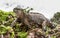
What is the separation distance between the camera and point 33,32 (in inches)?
101

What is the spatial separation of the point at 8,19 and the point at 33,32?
1.39 feet

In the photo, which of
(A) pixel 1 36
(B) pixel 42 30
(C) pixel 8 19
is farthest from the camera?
(C) pixel 8 19

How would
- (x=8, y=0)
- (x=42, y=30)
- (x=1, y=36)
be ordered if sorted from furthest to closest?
(x=8, y=0)
(x=42, y=30)
(x=1, y=36)

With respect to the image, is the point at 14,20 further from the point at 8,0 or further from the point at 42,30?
the point at 8,0

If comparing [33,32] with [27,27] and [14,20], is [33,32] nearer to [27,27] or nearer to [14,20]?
[27,27]

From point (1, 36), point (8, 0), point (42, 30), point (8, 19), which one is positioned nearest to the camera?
point (1, 36)

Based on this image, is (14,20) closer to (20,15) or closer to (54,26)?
(20,15)

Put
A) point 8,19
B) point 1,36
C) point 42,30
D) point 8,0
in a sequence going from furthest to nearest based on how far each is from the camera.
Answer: point 8,0 → point 8,19 → point 42,30 → point 1,36

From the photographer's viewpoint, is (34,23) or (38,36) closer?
(38,36)

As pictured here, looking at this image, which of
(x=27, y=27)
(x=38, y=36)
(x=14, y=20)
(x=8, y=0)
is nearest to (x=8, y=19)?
(x=14, y=20)

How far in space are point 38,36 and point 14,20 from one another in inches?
15.3

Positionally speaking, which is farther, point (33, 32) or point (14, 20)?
point (14, 20)

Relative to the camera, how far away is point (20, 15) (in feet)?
9.16

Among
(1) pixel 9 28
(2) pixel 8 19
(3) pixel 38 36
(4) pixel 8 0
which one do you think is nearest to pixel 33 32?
(3) pixel 38 36
